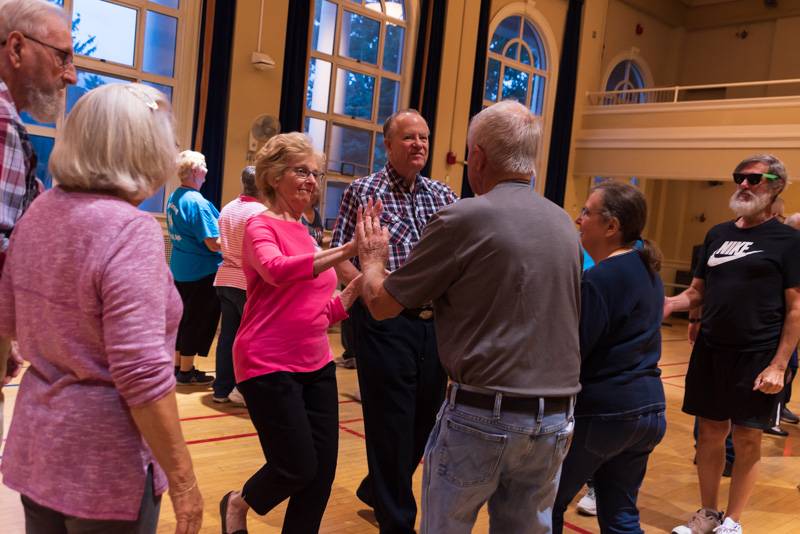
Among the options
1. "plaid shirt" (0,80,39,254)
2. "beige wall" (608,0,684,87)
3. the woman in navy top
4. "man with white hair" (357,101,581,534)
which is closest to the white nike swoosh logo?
the woman in navy top

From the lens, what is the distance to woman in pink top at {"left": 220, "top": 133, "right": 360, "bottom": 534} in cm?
233

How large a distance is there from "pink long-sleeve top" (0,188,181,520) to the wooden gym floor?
1.68 meters

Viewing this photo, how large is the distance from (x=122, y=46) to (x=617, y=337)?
7.42 meters

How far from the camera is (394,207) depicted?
2.89m

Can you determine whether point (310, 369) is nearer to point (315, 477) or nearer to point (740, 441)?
point (315, 477)

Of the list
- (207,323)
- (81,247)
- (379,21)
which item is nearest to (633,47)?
(379,21)

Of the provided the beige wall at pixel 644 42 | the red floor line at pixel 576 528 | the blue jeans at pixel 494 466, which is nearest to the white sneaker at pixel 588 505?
the red floor line at pixel 576 528

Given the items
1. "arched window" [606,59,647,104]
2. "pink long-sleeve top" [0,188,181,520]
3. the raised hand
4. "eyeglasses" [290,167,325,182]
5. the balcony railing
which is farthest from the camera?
"arched window" [606,59,647,104]

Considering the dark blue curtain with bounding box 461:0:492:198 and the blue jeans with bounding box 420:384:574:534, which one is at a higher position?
the dark blue curtain with bounding box 461:0:492:198

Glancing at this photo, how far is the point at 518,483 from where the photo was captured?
1858 millimetres

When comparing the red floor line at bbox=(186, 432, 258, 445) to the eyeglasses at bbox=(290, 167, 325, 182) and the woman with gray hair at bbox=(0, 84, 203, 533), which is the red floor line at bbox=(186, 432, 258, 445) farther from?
the woman with gray hair at bbox=(0, 84, 203, 533)

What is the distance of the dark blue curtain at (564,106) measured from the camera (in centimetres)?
1276

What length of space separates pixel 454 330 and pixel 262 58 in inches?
287

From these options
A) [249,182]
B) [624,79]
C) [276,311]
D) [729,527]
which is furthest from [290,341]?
[624,79]
